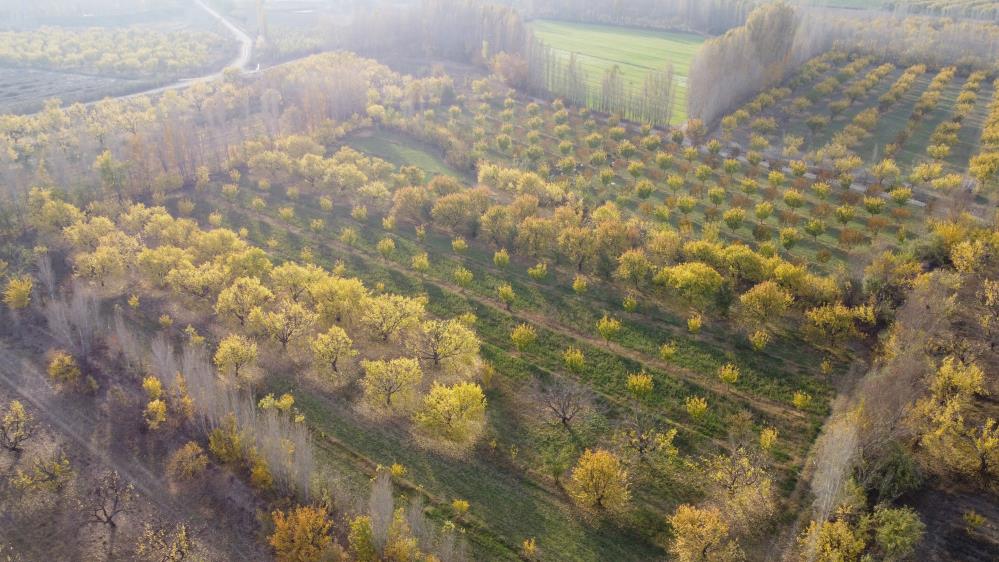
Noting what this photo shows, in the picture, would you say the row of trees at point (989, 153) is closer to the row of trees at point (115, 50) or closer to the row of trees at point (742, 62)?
the row of trees at point (742, 62)

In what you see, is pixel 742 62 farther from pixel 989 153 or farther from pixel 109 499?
pixel 109 499

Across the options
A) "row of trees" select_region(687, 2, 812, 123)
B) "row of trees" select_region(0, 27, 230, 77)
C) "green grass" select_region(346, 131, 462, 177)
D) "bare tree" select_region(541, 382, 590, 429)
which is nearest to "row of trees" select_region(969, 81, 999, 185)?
"row of trees" select_region(687, 2, 812, 123)

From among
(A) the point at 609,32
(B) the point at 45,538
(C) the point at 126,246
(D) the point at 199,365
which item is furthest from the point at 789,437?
(A) the point at 609,32

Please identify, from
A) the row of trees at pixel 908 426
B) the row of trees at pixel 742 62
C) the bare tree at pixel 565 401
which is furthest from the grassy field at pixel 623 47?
the bare tree at pixel 565 401

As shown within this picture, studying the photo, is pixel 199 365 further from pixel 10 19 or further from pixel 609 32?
pixel 10 19

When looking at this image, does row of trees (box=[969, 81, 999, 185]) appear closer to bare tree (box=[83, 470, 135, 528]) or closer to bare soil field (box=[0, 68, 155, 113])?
bare tree (box=[83, 470, 135, 528])
